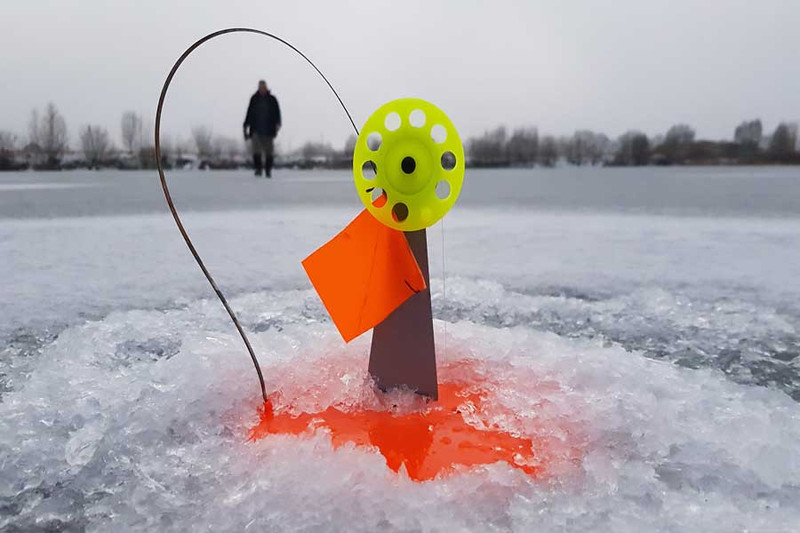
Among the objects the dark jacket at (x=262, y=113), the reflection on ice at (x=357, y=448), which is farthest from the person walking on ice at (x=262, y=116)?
the reflection on ice at (x=357, y=448)

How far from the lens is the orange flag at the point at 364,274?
92cm

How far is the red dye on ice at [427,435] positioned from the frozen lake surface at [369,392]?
4 cm

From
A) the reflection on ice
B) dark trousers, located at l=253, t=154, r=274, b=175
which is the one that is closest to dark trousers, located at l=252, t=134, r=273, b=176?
dark trousers, located at l=253, t=154, r=274, b=175

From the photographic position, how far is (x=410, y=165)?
89 cm

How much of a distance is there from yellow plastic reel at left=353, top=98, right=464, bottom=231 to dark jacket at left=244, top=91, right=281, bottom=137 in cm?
490

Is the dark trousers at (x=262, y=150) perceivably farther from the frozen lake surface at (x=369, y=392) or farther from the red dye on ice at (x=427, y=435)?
the red dye on ice at (x=427, y=435)

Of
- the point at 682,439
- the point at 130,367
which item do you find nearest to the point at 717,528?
the point at 682,439

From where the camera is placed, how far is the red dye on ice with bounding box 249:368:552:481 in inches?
31.3

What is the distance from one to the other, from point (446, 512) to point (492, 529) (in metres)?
0.06

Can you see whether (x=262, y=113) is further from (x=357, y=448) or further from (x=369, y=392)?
(x=357, y=448)

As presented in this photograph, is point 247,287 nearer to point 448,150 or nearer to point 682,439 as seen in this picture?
point 448,150

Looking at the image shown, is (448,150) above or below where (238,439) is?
above

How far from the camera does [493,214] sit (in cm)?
449

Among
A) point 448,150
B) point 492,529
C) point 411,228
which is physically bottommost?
point 492,529
